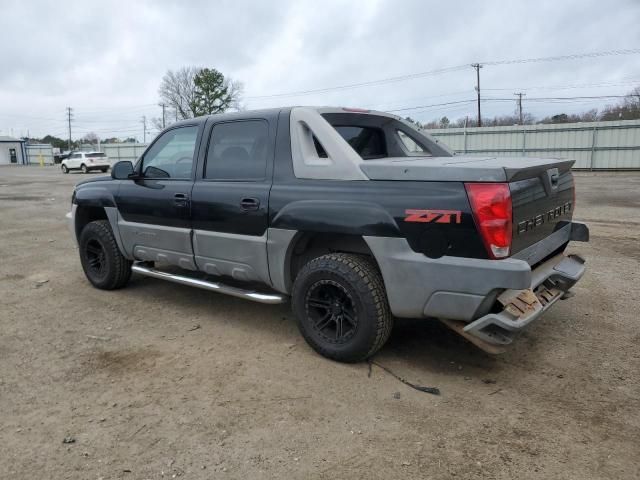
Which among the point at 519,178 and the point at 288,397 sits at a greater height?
the point at 519,178

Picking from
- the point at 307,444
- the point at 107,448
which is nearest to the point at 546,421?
the point at 307,444

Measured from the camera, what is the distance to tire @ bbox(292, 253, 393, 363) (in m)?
3.49

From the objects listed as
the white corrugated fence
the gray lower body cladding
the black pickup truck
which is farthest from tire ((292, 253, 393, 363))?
the white corrugated fence

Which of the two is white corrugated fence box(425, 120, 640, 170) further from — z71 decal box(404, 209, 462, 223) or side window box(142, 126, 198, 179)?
z71 decal box(404, 209, 462, 223)

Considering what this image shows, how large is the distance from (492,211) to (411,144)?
2535 mm

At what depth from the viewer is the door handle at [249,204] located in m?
4.04

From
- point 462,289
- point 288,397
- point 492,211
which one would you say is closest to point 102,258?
point 288,397

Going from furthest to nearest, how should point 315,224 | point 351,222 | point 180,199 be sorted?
point 180,199
point 315,224
point 351,222

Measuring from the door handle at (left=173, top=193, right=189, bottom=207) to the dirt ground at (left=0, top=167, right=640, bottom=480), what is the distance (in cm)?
107

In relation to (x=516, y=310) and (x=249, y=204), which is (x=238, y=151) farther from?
(x=516, y=310)

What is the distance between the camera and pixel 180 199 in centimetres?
458

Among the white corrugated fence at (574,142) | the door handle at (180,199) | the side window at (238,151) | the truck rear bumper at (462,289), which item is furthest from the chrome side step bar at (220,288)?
the white corrugated fence at (574,142)

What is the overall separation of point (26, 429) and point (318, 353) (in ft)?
6.30

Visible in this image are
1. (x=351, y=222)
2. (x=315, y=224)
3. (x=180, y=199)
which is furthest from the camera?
(x=180, y=199)
